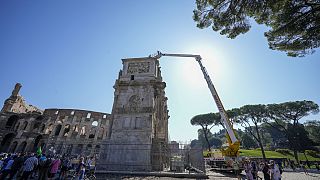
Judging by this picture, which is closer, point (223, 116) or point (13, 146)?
point (223, 116)

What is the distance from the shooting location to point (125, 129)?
2173 centimetres

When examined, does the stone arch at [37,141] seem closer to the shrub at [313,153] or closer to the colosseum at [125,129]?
the colosseum at [125,129]

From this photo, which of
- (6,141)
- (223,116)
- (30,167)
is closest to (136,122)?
(223,116)

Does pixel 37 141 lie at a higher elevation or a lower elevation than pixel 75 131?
lower

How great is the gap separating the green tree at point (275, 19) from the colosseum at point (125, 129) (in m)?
13.1

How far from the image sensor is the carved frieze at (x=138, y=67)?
25672 millimetres

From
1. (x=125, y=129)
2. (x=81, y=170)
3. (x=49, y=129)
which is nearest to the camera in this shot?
(x=81, y=170)

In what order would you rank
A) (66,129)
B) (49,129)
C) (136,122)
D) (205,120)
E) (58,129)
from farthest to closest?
1. (205,120)
2. (66,129)
3. (49,129)
4. (58,129)
5. (136,122)

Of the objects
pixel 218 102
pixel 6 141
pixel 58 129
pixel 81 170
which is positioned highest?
pixel 58 129

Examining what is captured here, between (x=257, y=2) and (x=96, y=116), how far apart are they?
44.5 m

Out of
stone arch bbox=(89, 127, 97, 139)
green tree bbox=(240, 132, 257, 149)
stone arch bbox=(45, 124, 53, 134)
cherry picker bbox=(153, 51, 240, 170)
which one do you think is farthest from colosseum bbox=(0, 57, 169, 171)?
green tree bbox=(240, 132, 257, 149)

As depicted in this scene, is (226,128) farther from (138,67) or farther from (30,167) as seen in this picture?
(30,167)

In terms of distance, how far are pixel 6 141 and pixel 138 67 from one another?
42.0 m

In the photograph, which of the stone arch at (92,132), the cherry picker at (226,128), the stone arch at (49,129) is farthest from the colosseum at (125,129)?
the cherry picker at (226,128)
